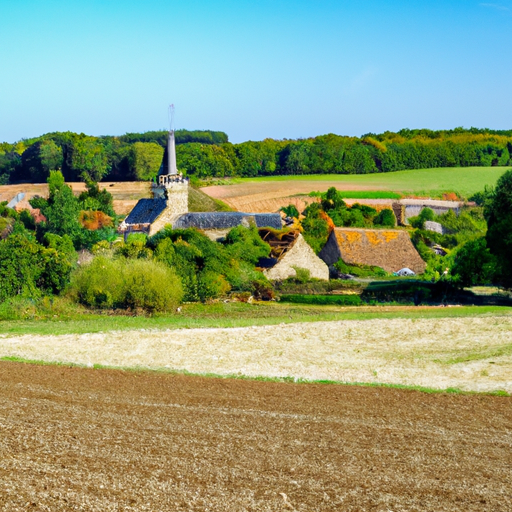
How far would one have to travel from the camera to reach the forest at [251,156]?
127875 mm

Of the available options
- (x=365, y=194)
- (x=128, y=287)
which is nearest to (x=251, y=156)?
(x=365, y=194)

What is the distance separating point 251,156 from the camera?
454 feet

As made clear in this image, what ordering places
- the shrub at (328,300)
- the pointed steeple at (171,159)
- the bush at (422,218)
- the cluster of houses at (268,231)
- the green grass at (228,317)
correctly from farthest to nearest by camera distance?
1. the bush at (422,218)
2. the pointed steeple at (171,159)
3. the cluster of houses at (268,231)
4. the shrub at (328,300)
5. the green grass at (228,317)

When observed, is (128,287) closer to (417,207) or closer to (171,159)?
(171,159)

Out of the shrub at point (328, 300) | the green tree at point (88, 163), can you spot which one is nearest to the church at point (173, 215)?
the shrub at point (328, 300)

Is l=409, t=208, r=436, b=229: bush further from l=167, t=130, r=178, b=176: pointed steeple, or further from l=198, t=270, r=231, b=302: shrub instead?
l=198, t=270, r=231, b=302: shrub

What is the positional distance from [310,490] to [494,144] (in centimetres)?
14430

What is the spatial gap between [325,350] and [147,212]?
139 ft

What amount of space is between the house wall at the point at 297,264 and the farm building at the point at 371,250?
24.5ft

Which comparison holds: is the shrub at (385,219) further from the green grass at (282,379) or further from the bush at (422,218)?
the green grass at (282,379)

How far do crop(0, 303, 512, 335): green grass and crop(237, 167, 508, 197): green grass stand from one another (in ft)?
228

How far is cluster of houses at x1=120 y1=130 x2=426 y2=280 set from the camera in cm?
6550

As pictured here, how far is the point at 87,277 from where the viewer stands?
45.9 m

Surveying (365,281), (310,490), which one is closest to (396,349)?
(310,490)
